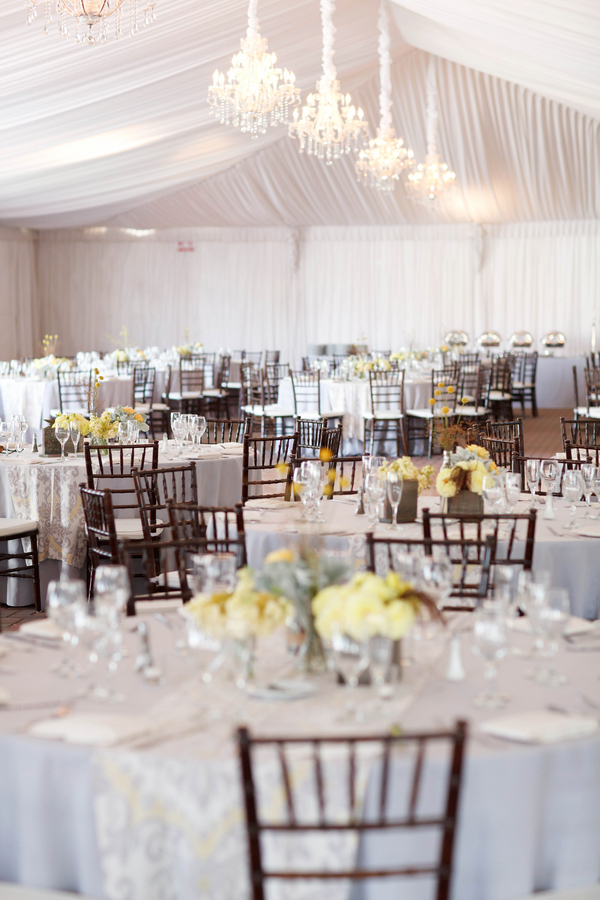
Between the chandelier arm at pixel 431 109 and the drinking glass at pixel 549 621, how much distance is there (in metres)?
11.0

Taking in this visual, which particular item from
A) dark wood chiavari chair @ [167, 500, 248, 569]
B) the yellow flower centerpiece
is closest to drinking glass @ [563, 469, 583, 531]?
the yellow flower centerpiece

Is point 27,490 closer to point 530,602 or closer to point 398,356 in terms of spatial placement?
point 530,602

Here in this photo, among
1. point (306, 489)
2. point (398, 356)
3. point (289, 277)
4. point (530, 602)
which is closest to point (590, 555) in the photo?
point (306, 489)

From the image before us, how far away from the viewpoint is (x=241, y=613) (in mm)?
2152

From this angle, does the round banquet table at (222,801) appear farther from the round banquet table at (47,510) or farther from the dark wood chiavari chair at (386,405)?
the dark wood chiavari chair at (386,405)

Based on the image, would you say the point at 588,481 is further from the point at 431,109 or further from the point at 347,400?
the point at 431,109

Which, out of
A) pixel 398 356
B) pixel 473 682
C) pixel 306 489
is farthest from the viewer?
pixel 398 356

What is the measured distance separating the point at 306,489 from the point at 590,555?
124 centimetres

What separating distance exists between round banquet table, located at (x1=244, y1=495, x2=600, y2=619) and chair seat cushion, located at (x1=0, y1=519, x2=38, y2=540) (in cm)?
149

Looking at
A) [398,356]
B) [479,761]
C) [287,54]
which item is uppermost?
[287,54]

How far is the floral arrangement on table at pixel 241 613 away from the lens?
7.06ft

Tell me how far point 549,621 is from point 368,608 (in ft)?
1.60

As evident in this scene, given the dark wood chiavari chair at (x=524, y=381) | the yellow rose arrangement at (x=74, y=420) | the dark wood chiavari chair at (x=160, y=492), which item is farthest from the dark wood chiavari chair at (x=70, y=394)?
the dark wood chiavari chair at (x=524, y=381)

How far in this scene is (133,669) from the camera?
2.46m
